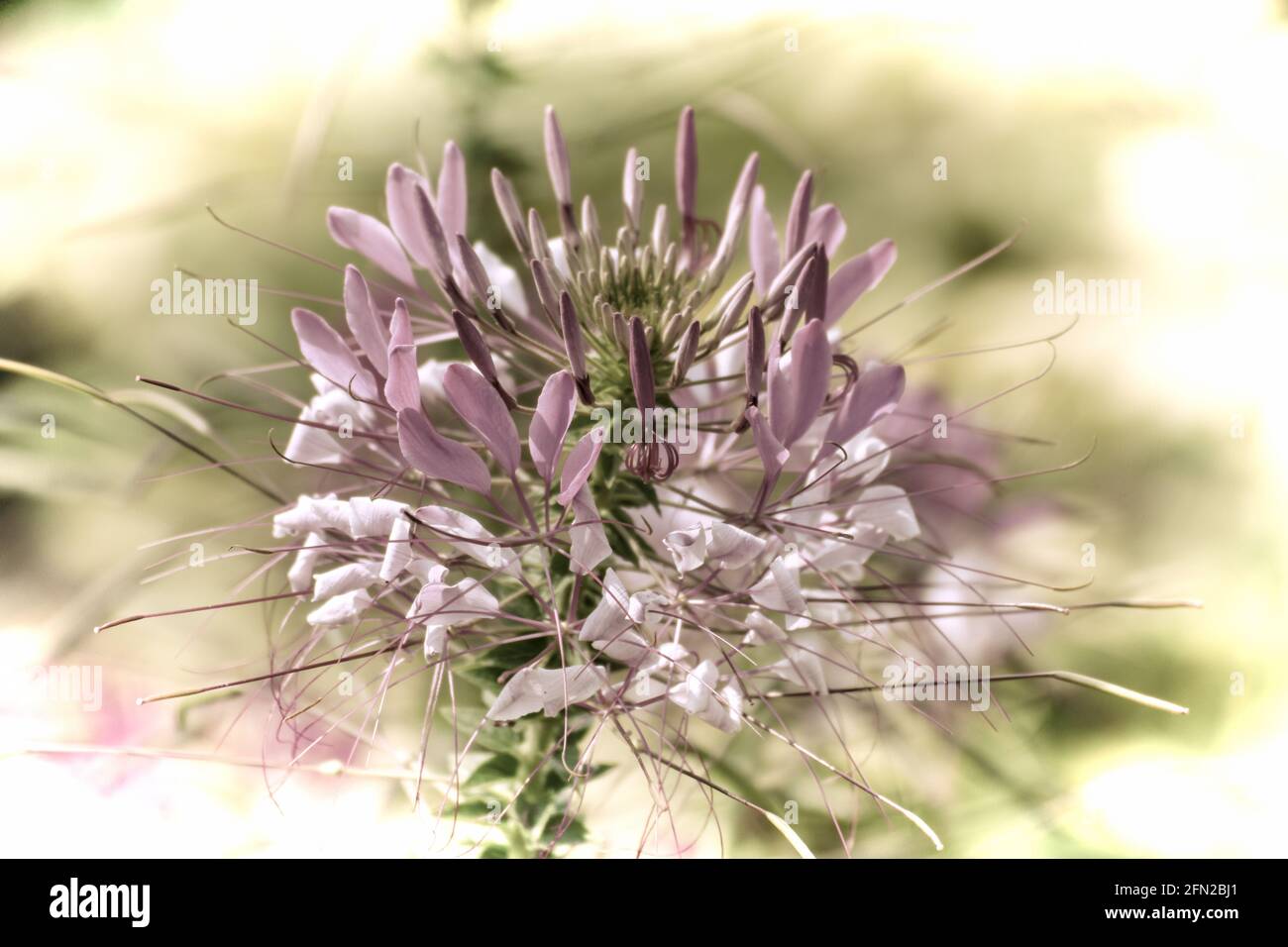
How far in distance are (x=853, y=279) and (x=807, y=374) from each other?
0.27ft

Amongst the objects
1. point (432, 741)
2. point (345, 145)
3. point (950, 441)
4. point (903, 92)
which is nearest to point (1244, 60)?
point (903, 92)

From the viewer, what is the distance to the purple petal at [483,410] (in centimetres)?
29

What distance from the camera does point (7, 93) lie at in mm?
758

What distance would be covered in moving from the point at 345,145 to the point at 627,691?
61cm
